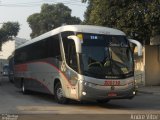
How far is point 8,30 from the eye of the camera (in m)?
71.6

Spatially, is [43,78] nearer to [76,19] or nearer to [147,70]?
[147,70]

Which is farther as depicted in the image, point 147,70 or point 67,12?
point 67,12

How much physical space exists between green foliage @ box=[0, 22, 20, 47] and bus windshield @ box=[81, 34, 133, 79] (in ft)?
174

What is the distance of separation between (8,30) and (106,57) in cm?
5530

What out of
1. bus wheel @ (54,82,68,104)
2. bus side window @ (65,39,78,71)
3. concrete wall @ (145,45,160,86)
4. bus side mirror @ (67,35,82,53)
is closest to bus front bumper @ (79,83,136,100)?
bus side window @ (65,39,78,71)

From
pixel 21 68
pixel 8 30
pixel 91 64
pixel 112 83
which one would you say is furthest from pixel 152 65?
pixel 8 30

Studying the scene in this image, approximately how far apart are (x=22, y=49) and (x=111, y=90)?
12.4 meters

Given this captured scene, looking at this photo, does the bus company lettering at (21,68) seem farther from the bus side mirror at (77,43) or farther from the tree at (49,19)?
the tree at (49,19)

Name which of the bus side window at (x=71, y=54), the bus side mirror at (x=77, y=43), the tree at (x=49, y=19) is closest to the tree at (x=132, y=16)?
the bus side window at (x=71, y=54)

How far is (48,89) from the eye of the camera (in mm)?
21422

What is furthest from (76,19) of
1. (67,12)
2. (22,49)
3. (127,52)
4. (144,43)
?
(127,52)

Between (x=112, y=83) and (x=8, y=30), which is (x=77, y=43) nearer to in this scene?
(x=112, y=83)

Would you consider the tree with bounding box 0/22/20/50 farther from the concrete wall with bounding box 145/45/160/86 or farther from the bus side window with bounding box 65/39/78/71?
the bus side window with bounding box 65/39/78/71

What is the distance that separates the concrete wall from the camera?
3347cm
